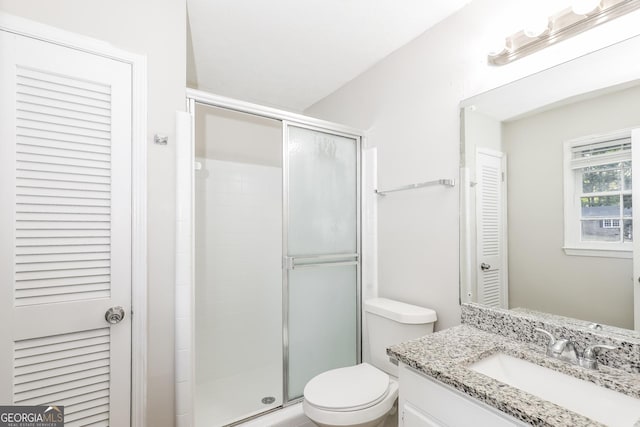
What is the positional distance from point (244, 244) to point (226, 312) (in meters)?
0.58

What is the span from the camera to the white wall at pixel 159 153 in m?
1.37

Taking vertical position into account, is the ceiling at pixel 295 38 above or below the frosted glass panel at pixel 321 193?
above

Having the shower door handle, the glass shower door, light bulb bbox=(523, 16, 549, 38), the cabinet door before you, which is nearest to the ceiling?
light bulb bbox=(523, 16, 549, 38)

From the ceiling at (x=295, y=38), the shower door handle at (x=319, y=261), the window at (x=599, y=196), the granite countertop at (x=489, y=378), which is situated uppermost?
the ceiling at (x=295, y=38)

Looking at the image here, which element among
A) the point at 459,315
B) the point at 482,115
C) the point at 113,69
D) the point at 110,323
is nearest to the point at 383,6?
the point at 482,115

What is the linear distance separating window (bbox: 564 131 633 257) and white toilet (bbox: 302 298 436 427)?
0.78 meters

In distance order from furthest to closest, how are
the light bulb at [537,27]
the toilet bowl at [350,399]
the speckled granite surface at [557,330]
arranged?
the toilet bowl at [350,399] → the light bulb at [537,27] → the speckled granite surface at [557,330]

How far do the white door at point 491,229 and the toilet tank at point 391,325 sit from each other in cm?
33

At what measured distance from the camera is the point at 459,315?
1.58 meters

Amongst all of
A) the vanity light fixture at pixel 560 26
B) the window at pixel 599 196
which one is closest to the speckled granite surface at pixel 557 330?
the window at pixel 599 196

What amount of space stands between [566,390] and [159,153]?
1.81 metres

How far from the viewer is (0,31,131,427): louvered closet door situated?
1123 millimetres

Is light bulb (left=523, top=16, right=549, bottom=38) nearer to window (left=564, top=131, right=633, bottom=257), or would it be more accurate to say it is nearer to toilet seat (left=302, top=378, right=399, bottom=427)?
window (left=564, top=131, right=633, bottom=257)

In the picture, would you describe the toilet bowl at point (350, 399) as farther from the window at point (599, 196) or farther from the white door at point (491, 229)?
the window at point (599, 196)
